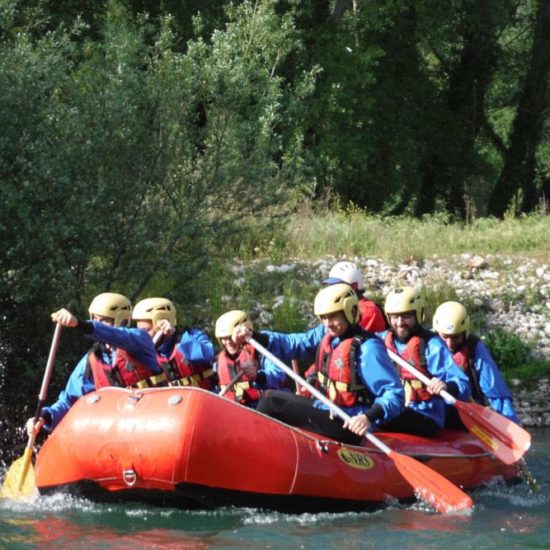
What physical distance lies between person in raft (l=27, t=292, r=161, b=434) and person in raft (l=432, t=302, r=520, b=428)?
2.27 m

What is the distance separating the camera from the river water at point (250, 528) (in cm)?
788

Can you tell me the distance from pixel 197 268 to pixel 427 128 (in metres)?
15.1

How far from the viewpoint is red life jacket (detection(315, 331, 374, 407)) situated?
8656mm

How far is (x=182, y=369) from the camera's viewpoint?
966cm

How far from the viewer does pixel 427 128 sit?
27.7 m

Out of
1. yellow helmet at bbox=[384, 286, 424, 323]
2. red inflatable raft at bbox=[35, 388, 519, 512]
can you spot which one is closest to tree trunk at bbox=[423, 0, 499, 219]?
yellow helmet at bbox=[384, 286, 424, 323]

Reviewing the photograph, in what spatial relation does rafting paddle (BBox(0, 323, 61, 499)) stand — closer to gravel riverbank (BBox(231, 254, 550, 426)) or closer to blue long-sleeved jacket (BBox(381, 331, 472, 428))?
blue long-sleeved jacket (BBox(381, 331, 472, 428))

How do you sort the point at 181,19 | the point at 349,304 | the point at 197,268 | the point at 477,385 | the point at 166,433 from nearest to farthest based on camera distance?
the point at 166,433
the point at 349,304
the point at 477,385
the point at 197,268
the point at 181,19

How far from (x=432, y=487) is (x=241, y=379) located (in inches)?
70.2

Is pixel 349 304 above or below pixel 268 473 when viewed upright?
above

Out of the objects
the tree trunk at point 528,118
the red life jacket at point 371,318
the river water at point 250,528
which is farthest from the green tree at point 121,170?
the tree trunk at point 528,118

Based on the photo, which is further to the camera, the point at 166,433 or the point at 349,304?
the point at 349,304

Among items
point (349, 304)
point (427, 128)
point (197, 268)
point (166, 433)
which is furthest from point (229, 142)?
point (427, 128)

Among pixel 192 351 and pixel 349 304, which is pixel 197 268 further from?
pixel 349 304
